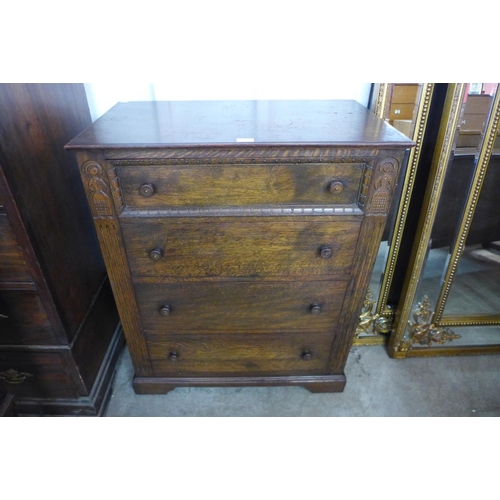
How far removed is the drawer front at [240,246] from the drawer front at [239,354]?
311 mm

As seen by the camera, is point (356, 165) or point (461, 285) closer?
point (356, 165)

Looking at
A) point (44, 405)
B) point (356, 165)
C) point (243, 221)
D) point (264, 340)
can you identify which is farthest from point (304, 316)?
point (44, 405)

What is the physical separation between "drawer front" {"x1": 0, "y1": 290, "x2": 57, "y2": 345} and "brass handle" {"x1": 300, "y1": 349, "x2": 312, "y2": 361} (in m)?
0.89

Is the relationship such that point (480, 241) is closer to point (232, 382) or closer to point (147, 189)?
point (232, 382)

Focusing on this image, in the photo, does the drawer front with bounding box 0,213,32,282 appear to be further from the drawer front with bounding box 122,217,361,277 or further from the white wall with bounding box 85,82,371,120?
the white wall with bounding box 85,82,371,120

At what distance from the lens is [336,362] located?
57.1 inches

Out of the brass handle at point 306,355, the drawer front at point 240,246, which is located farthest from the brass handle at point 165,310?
the brass handle at point 306,355

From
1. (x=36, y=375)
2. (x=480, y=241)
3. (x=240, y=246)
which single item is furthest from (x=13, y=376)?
(x=480, y=241)

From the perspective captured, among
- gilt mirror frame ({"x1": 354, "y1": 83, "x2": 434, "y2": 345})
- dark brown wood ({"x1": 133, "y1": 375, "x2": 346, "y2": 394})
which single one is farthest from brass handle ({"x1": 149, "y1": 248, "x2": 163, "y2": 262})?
gilt mirror frame ({"x1": 354, "y1": 83, "x2": 434, "y2": 345})

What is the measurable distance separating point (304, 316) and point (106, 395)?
0.89 m

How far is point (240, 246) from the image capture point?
112 centimetres

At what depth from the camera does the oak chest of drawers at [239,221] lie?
3.16 feet
